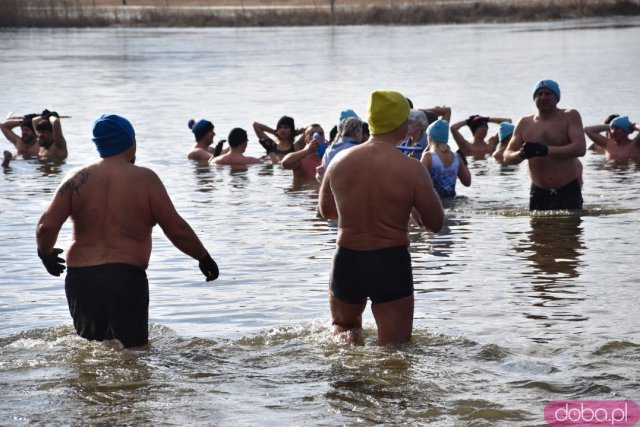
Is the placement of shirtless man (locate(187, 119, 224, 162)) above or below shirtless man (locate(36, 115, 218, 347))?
below

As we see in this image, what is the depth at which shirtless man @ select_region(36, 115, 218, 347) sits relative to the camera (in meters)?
7.32

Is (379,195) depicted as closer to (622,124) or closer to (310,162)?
(310,162)

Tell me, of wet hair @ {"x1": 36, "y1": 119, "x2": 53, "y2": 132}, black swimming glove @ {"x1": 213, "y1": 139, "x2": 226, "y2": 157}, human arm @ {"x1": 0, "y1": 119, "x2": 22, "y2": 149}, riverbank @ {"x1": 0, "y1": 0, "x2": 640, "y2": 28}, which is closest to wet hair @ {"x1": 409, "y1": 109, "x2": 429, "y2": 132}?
black swimming glove @ {"x1": 213, "y1": 139, "x2": 226, "y2": 157}

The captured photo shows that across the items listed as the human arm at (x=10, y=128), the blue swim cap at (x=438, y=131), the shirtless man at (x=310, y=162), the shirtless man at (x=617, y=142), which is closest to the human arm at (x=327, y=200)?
the blue swim cap at (x=438, y=131)

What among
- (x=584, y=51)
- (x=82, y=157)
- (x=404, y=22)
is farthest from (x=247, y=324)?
(x=404, y=22)

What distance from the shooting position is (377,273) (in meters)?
7.35

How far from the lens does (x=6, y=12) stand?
64.9m

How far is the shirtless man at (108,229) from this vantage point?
7.32 m

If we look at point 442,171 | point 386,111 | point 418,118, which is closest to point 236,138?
point 442,171

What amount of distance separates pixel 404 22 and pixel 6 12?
22207 millimetres

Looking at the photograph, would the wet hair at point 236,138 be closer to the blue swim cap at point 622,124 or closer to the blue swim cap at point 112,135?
the blue swim cap at point 622,124

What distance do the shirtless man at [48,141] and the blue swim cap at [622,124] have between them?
8.73 meters

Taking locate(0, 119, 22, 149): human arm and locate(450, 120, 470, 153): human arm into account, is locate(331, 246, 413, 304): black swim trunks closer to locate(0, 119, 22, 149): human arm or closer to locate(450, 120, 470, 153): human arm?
locate(450, 120, 470, 153): human arm

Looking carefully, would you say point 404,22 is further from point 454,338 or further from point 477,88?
point 454,338
